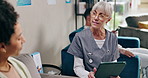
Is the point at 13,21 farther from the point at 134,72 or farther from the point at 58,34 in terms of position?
the point at 58,34

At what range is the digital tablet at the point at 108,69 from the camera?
4.27 feet

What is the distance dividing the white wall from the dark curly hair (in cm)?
89

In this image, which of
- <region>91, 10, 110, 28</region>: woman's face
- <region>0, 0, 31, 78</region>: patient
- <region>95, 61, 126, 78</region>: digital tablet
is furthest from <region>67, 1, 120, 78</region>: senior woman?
<region>0, 0, 31, 78</region>: patient

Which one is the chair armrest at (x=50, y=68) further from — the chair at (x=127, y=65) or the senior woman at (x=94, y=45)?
the senior woman at (x=94, y=45)

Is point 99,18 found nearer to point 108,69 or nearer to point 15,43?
point 108,69

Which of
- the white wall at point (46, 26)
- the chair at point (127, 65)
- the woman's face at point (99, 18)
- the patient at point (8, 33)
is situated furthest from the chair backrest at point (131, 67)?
the patient at point (8, 33)

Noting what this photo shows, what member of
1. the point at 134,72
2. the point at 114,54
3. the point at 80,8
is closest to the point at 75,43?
the point at 114,54

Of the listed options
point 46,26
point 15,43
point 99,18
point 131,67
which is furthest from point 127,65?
point 15,43

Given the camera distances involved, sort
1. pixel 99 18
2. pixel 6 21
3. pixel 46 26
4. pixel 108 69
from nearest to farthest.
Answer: pixel 6 21 < pixel 108 69 < pixel 99 18 < pixel 46 26

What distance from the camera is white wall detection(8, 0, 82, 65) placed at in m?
1.87

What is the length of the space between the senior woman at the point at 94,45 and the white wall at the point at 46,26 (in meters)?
0.54

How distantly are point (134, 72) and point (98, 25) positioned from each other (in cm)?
79

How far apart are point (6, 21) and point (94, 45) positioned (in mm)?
1002

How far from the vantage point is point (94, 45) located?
63.6 inches
